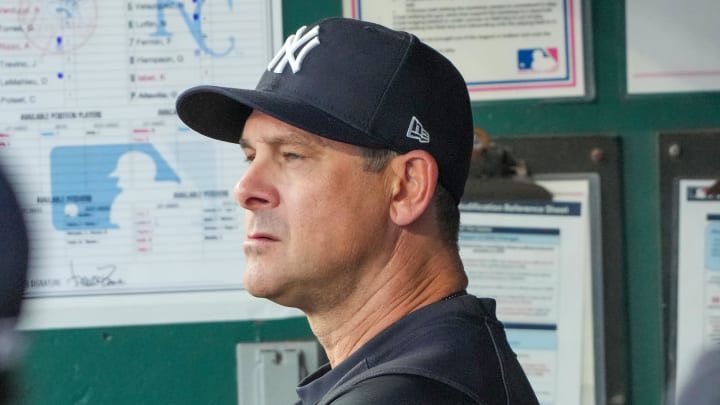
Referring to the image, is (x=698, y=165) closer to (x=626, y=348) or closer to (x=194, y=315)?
(x=626, y=348)

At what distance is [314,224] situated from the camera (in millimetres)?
1126

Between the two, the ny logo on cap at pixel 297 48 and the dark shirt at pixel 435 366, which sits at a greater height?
the ny logo on cap at pixel 297 48

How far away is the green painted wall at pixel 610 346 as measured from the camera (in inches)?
63.6

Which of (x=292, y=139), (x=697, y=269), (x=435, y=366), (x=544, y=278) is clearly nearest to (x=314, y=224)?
(x=292, y=139)

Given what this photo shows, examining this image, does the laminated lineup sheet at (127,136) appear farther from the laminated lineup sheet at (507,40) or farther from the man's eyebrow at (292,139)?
the man's eyebrow at (292,139)

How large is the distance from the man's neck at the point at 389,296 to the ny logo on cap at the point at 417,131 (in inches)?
5.2

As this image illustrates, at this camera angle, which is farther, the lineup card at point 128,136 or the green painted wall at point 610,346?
the lineup card at point 128,136

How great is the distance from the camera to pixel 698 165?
5.25ft

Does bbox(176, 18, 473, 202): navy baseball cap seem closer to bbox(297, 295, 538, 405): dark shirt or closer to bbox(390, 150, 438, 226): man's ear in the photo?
bbox(390, 150, 438, 226): man's ear

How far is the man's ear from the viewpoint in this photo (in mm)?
1114
